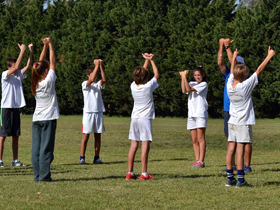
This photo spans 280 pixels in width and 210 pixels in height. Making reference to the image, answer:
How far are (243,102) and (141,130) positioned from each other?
1758 mm

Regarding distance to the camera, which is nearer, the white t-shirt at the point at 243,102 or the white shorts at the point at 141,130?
the white t-shirt at the point at 243,102

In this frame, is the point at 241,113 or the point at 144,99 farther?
the point at 144,99

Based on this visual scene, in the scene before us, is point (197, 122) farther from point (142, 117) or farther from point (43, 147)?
point (43, 147)

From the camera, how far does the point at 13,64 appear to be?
959cm

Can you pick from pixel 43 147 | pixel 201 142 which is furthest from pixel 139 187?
pixel 201 142

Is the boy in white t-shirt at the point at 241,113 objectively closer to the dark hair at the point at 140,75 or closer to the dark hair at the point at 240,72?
the dark hair at the point at 240,72

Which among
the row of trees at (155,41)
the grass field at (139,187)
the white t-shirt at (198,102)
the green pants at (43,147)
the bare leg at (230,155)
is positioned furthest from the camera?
the row of trees at (155,41)

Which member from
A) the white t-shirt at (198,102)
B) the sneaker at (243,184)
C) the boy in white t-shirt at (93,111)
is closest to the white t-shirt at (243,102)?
the sneaker at (243,184)

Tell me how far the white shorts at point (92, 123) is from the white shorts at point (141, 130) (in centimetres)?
304

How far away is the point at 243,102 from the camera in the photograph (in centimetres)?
694

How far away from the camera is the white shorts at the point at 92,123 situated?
10672mm

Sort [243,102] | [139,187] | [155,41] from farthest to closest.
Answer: [155,41] < [243,102] < [139,187]

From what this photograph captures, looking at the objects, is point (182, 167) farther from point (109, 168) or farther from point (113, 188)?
point (113, 188)

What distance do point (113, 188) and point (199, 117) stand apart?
354 centimetres
